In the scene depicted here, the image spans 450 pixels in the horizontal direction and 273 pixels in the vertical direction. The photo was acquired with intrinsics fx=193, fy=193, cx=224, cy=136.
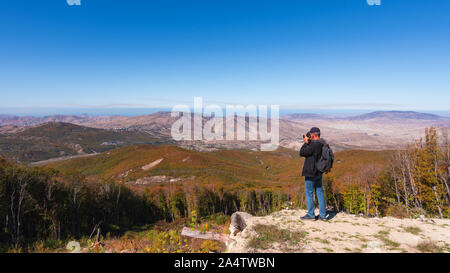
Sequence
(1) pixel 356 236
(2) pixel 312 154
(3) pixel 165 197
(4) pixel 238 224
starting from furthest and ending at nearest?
(3) pixel 165 197 < (4) pixel 238 224 < (2) pixel 312 154 < (1) pixel 356 236

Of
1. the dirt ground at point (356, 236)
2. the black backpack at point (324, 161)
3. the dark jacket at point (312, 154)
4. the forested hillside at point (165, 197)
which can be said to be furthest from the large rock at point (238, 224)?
the black backpack at point (324, 161)

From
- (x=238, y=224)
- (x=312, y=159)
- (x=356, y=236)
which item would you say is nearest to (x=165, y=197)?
(x=238, y=224)

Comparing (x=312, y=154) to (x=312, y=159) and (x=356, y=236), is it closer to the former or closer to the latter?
(x=312, y=159)

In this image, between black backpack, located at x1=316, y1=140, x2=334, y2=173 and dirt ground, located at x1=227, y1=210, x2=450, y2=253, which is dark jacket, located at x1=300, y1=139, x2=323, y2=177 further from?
dirt ground, located at x1=227, y1=210, x2=450, y2=253

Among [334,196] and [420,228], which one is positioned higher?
[420,228]

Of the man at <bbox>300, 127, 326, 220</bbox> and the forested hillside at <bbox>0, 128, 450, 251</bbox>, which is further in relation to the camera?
the forested hillside at <bbox>0, 128, 450, 251</bbox>

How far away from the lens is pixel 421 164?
3169 cm

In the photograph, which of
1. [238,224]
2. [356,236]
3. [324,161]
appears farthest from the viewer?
[238,224]

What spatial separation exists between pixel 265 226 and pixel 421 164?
38.1m

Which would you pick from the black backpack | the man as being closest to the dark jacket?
the man
